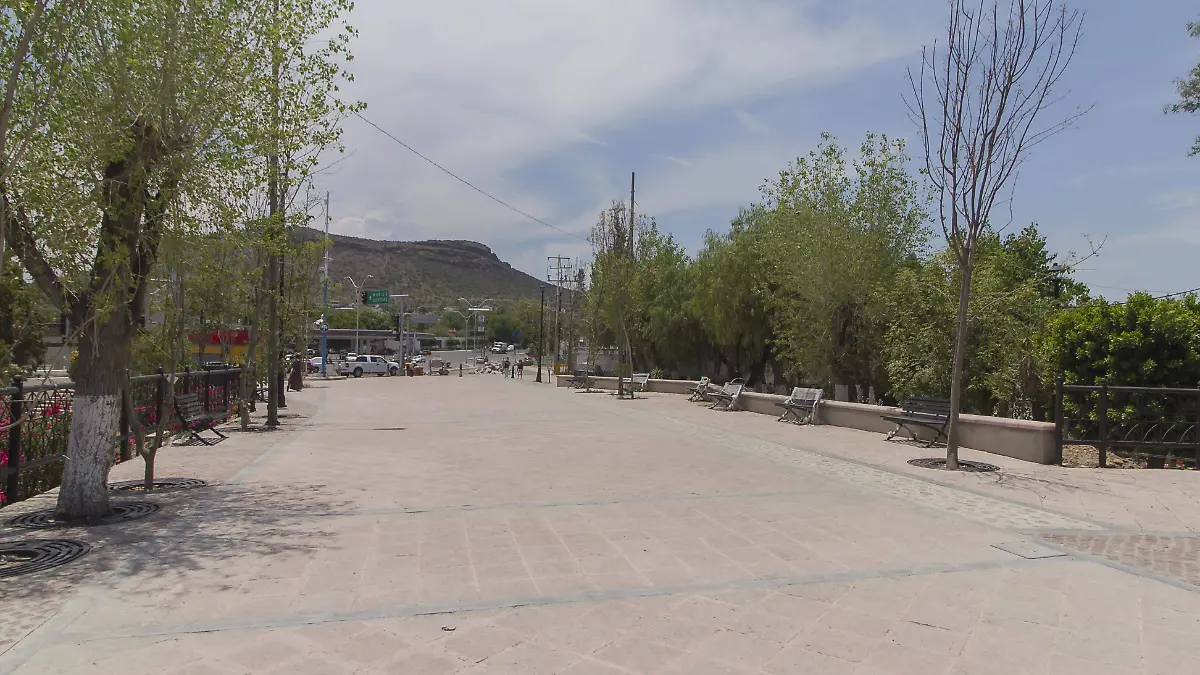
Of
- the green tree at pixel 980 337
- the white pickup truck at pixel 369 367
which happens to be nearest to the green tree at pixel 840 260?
the green tree at pixel 980 337

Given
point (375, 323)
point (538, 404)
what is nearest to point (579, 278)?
point (538, 404)

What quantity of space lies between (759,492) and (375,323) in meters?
127

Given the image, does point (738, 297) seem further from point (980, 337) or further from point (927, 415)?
→ point (927, 415)

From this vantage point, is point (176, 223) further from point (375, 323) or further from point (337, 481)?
point (375, 323)

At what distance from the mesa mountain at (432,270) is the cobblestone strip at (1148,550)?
123 metres

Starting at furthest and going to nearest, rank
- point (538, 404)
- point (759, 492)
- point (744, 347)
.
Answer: point (744, 347)
point (538, 404)
point (759, 492)

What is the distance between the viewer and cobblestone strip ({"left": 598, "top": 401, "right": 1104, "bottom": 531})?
7.37m

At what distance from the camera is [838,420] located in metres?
16.3

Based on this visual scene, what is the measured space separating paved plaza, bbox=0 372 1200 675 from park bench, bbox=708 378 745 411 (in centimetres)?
1002

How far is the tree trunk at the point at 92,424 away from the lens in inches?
269

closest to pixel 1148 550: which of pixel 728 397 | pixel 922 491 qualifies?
pixel 922 491

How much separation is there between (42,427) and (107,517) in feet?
8.40

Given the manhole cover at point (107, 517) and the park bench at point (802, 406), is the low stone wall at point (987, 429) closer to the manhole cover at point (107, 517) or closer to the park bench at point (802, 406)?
the park bench at point (802, 406)

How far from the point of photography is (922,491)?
8.88 m
